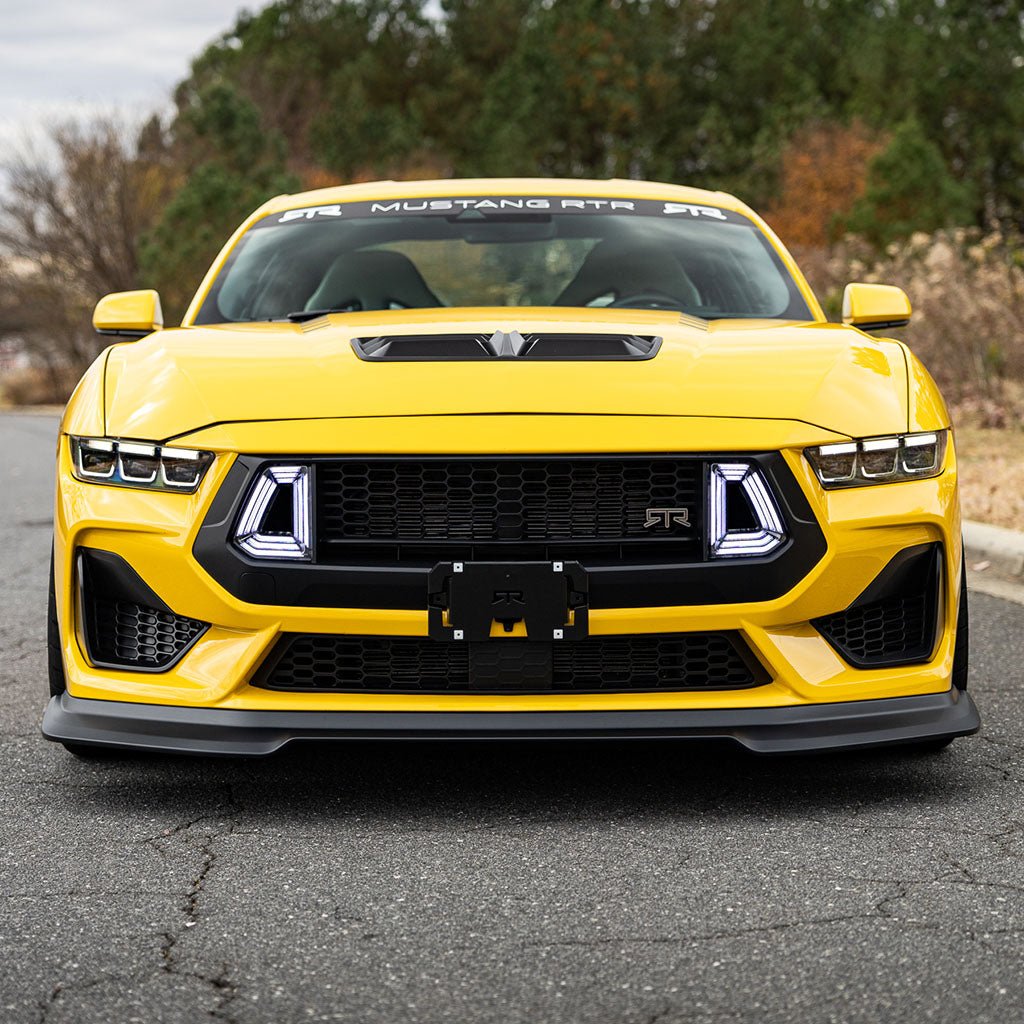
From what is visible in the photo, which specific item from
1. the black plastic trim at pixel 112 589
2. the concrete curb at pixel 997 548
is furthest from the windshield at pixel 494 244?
the concrete curb at pixel 997 548

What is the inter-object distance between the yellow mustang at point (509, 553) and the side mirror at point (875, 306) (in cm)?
112

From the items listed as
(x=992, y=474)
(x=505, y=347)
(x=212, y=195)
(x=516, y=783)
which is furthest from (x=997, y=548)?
(x=212, y=195)

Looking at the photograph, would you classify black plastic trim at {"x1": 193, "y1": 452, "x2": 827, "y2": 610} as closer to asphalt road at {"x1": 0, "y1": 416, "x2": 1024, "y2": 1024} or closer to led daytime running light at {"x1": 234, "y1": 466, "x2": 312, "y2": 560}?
led daytime running light at {"x1": 234, "y1": 466, "x2": 312, "y2": 560}

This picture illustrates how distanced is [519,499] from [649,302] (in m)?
1.81

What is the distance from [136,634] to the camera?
3.95 meters

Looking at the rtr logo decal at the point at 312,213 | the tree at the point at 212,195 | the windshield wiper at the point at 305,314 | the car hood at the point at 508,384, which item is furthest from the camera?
the tree at the point at 212,195

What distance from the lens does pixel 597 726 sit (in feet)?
12.3

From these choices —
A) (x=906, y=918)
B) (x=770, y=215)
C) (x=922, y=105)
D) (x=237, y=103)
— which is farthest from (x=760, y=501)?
(x=922, y=105)

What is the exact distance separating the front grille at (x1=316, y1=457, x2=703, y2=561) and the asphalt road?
0.50m

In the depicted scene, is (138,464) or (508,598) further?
(138,464)

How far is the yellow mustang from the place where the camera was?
3748mm

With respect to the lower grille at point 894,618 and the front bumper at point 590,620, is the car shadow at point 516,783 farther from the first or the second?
the lower grille at point 894,618

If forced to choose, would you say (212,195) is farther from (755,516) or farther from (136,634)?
(755,516)

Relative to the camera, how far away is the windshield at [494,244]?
17.9ft
